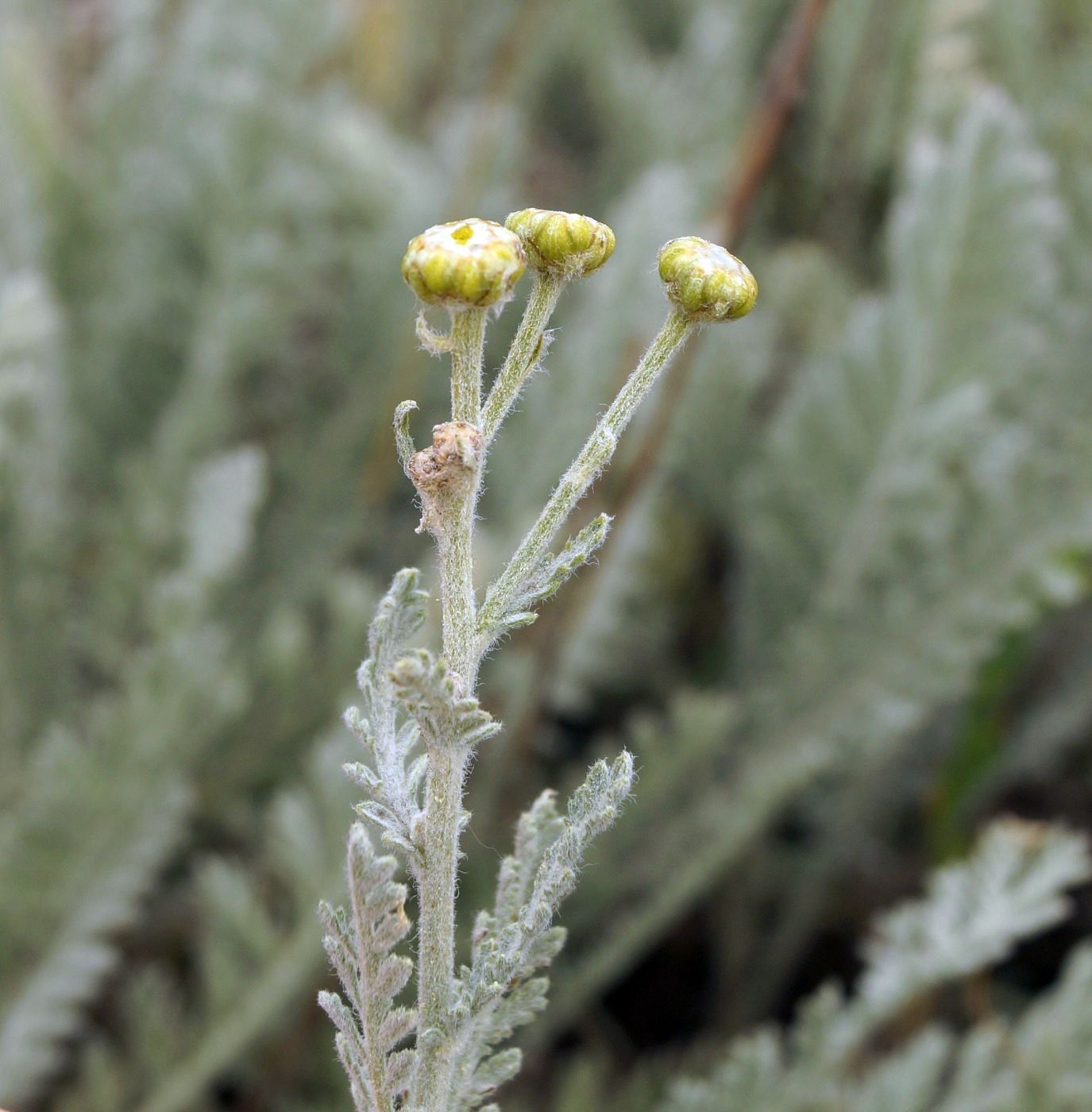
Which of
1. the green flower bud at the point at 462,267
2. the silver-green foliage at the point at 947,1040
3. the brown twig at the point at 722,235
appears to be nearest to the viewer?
the green flower bud at the point at 462,267

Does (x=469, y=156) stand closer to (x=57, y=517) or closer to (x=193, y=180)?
(x=193, y=180)

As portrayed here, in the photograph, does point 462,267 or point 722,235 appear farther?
point 722,235

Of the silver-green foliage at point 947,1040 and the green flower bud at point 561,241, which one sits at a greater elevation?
the green flower bud at point 561,241

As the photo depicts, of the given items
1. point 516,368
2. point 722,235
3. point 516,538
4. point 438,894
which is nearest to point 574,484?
point 516,368

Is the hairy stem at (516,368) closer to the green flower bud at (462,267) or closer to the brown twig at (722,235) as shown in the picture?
the green flower bud at (462,267)

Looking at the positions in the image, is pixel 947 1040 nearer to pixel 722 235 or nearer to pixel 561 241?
pixel 722 235

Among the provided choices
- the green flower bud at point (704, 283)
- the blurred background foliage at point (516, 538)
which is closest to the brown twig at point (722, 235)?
the blurred background foliage at point (516, 538)
